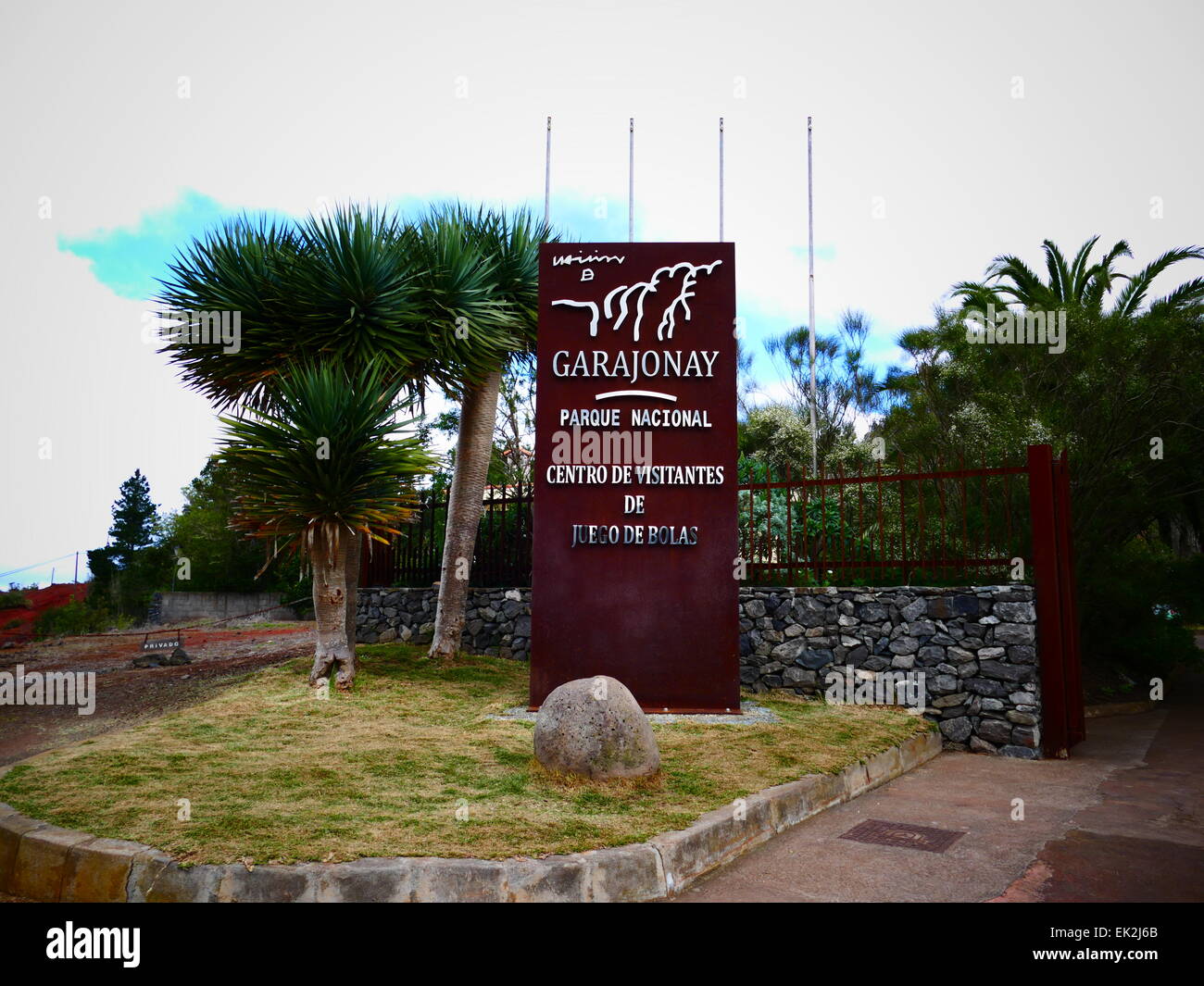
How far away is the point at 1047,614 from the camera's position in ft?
27.8

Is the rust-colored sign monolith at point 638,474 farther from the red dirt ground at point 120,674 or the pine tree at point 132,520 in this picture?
the pine tree at point 132,520

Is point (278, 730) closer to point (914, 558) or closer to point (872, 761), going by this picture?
point (872, 761)

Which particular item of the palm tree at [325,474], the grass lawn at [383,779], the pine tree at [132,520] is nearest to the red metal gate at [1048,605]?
the grass lawn at [383,779]

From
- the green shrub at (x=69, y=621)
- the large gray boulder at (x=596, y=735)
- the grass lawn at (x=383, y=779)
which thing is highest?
the large gray boulder at (x=596, y=735)

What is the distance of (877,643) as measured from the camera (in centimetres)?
931

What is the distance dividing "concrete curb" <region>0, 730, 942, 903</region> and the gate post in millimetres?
5276

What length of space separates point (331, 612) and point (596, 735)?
539cm

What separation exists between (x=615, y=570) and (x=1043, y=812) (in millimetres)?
4508

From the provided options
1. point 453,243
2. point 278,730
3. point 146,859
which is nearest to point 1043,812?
point 146,859

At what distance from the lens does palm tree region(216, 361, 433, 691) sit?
30.7 feet

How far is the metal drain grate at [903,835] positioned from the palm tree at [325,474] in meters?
6.14

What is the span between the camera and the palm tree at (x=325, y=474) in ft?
30.7
